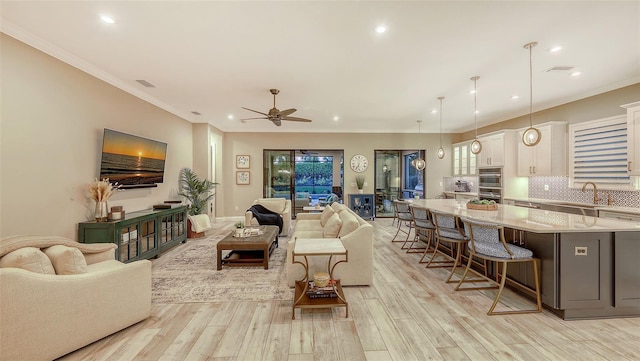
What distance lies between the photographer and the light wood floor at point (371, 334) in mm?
2053

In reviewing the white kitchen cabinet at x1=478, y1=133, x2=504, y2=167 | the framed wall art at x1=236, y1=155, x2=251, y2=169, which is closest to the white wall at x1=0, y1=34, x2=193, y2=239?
the framed wall art at x1=236, y1=155, x2=251, y2=169

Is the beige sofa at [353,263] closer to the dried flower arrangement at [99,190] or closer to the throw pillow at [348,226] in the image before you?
the throw pillow at [348,226]

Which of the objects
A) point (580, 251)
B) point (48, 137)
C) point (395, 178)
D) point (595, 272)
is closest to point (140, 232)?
point (48, 137)

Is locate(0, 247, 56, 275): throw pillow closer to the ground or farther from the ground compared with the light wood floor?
farther from the ground

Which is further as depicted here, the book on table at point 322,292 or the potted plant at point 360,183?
the potted plant at point 360,183

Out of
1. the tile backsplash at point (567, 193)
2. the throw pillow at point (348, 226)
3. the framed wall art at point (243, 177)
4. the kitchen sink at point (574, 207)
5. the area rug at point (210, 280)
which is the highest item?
the framed wall art at point (243, 177)

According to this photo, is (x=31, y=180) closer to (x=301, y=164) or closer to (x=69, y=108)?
(x=69, y=108)

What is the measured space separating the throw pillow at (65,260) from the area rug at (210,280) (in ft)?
3.29

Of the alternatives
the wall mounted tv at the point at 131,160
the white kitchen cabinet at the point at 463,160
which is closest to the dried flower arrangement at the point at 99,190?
the wall mounted tv at the point at 131,160

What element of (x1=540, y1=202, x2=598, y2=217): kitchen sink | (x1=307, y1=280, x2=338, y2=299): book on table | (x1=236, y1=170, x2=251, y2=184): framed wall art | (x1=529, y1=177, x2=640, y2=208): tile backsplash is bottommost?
(x1=307, y1=280, x2=338, y2=299): book on table

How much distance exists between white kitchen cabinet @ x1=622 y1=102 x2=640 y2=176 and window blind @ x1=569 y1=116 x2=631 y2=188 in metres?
0.16

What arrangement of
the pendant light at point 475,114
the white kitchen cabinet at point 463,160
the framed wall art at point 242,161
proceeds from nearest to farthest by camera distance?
the pendant light at point 475,114 < the white kitchen cabinet at point 463,160 < the framed wall art at point 242,161

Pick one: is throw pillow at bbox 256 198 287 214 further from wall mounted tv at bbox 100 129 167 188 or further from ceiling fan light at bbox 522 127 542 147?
ceiling fan light at bbox 522 127 542 147

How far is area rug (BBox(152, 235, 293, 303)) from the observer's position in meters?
3.04
